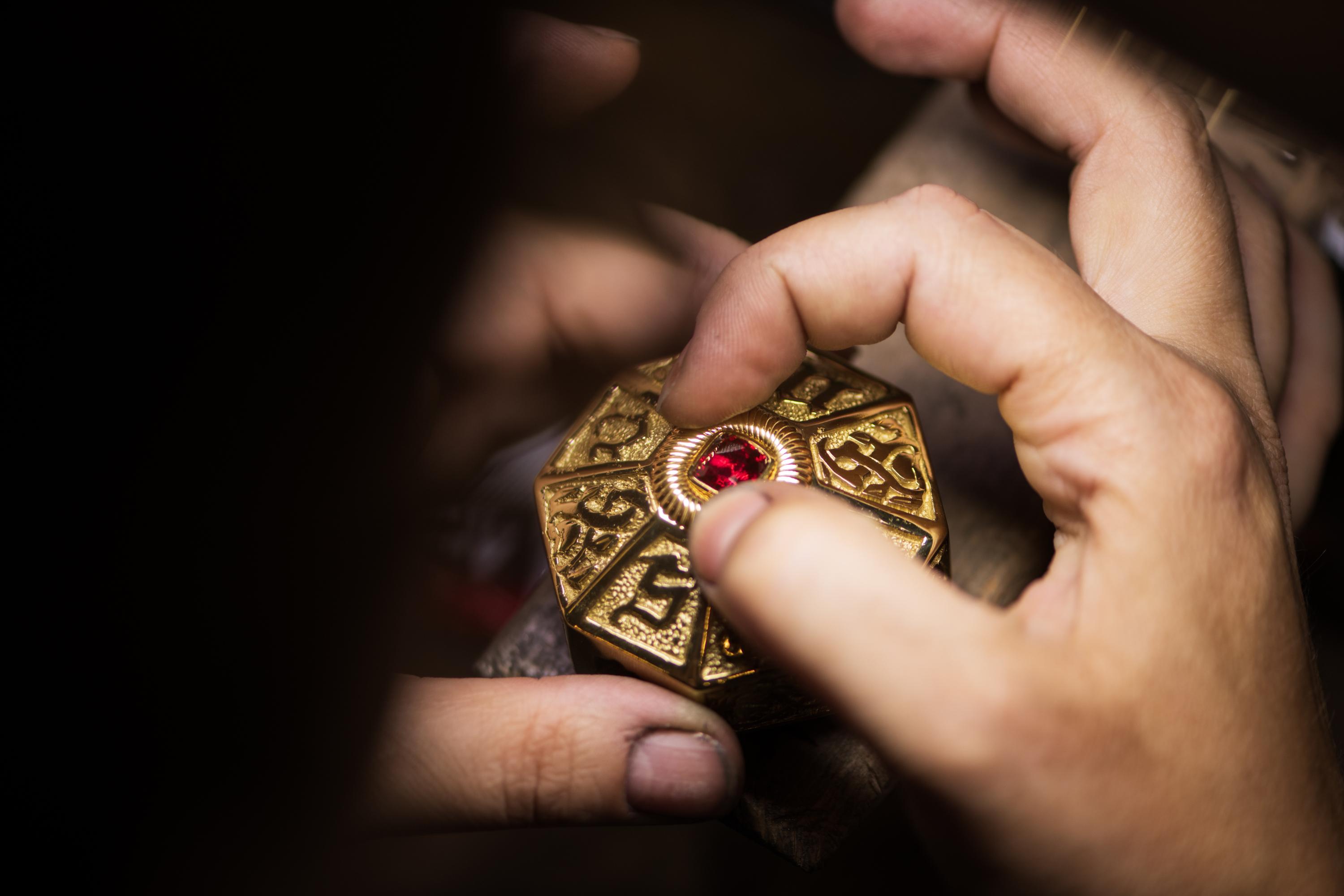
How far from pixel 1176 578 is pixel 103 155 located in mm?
1050

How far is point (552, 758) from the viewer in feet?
3.23

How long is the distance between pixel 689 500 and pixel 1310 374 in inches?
63.0

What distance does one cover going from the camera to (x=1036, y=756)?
0.65 meters

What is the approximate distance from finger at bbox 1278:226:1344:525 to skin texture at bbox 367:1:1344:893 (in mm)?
640

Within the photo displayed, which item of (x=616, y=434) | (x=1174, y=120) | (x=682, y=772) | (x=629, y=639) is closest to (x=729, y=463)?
(x=616, y=434)

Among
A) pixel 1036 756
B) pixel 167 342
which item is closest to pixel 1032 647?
pixel 1036 756

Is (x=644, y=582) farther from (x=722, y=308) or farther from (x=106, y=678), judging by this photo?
(x=106, y=678)

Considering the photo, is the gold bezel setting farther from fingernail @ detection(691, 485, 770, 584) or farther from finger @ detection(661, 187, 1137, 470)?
fingernail @ detection(691, 485, 770, 584)

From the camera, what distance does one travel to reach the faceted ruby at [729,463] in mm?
1046

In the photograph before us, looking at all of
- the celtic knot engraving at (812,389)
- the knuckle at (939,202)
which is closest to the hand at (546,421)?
the celtic knot engraving at (812,389)

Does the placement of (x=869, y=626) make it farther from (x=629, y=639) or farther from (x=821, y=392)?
(x=821, y=392)

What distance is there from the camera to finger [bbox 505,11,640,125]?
4.14ft

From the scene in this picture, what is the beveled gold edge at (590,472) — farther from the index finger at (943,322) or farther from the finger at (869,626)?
the finger at (869,626)

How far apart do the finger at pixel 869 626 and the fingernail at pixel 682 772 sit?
32 centimetres
